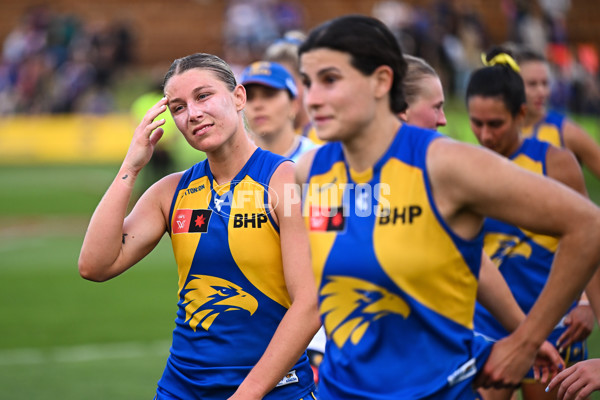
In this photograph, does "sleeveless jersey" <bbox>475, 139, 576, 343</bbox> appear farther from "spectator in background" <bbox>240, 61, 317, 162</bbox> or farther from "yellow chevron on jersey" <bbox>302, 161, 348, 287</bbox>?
"yellow chevron on jersey" <bbox>302, 161, 348, 287</bbox>

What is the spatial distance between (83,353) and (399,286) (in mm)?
7248

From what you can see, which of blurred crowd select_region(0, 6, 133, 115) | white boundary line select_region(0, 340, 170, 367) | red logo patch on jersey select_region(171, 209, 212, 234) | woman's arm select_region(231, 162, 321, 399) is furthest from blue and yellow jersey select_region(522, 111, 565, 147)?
blurred crowd select_region(0, 6, 133, 115)

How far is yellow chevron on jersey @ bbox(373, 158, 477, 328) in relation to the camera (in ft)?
9.93

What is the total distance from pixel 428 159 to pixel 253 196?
115 cm

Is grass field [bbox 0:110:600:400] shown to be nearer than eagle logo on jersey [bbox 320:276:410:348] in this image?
No

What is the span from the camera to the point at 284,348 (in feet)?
12.0

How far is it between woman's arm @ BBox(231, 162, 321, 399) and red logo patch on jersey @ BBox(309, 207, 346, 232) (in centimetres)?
47

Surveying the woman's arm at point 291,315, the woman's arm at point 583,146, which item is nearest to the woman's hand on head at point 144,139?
the woman's arm at point 291,315

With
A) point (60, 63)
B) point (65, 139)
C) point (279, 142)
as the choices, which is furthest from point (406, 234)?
point (60, 63)

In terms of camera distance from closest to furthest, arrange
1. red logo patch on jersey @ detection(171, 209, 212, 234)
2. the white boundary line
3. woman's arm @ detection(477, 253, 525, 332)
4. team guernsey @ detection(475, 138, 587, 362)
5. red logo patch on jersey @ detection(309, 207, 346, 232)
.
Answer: red logo patch on jersey @ detection(309, 207, 346, 232) < woman's arm @ detection(477, 253, 525, 332) < red logo patch on jersey @ detection(171, 209, 212, 234) < team guernsey @ detection(475, 138, 587, 362) < the white boundary line

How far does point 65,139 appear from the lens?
29.1m

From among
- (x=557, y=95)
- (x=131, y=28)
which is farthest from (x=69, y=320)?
(x=131, y=28)

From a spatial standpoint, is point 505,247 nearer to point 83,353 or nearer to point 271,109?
point 271,109

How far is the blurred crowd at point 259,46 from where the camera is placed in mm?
27141
